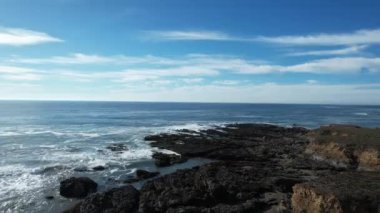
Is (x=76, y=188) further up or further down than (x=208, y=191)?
further down

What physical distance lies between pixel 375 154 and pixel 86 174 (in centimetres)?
2489

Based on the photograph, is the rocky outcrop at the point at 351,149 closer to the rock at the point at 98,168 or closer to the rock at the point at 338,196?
the rock at the point at 338,196

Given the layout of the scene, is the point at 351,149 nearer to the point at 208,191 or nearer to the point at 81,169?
the point at 208,191

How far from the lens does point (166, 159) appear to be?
140 feet

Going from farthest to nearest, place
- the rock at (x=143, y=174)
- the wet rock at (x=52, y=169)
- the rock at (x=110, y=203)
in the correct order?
the wet rock at (x=52, y=169)
the rock at (x=143, y=174)
the rock at (x=110, y=203)

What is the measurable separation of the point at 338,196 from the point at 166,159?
24.9m

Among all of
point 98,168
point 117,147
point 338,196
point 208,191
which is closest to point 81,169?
point 98,168

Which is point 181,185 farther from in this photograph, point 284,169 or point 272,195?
point 284,169

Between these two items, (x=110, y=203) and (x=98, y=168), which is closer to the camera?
(x=110, y=203)

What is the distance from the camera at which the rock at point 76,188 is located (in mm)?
29297

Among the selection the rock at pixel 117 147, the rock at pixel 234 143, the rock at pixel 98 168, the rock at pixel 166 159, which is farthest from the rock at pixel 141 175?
the rock at pixel 117 147

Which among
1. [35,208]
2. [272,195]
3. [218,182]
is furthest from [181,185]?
[35,208]

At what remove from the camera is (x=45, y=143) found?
190 ft

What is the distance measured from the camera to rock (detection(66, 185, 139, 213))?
82.0 feet
